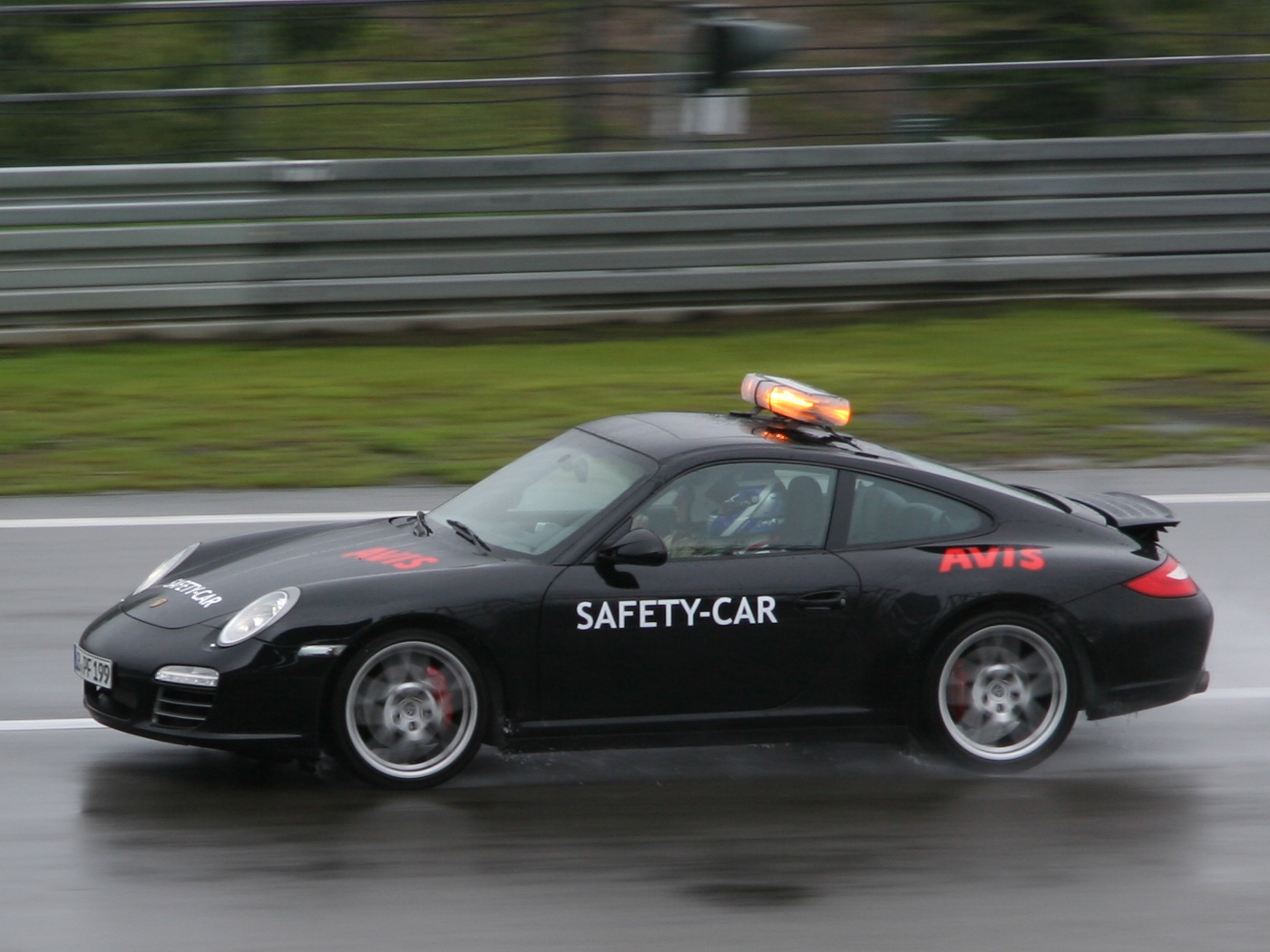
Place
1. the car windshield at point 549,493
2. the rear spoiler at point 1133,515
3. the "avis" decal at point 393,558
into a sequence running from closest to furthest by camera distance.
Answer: the "avis" decal at point 393,558 → the car windshield at point 549,493 → the rear spoiler at point 1133,515

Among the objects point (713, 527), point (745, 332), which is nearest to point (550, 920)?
point (713, 527)

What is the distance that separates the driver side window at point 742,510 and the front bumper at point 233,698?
1.27 metres

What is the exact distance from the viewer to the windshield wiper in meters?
6.19

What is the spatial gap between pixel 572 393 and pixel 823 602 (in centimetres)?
632

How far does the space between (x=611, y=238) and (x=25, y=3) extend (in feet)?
16.2

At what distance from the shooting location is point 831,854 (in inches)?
212

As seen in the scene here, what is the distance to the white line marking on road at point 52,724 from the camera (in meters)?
6.54

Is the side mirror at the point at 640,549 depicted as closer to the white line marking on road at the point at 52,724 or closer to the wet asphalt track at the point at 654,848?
the wet asphalt track at the point at 654,848

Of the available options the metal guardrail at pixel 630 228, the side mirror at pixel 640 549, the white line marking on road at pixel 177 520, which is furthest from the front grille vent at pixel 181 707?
the metal guardrail at pixel 630 228

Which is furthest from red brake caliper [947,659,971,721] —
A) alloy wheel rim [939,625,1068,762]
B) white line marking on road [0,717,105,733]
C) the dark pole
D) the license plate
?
the dark pole

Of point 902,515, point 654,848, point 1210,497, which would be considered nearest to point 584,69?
point 1210,497

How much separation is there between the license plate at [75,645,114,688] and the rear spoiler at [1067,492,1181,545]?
371cm

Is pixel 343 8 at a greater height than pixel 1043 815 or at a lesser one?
greater

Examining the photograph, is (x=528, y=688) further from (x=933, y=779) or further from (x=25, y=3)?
(x=25, y=3)
